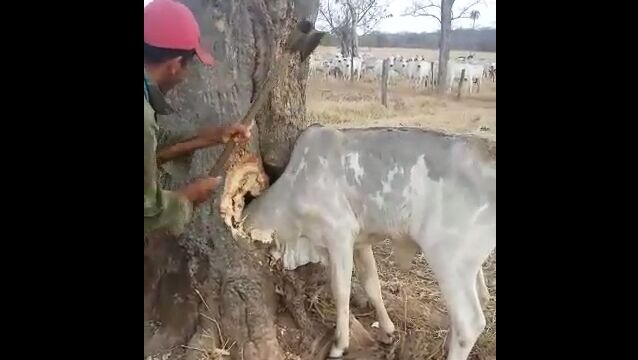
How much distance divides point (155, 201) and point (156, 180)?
4cm

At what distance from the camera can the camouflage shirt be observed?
166cm

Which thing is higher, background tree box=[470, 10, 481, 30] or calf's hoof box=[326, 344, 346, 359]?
background tree box=[470, 10, 481, 30]

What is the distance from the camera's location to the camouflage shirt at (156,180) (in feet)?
5.46

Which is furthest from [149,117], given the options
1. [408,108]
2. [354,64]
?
[408,108]

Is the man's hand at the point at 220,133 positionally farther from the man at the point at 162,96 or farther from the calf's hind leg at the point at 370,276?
the calf's hind leg at the point at 370,276

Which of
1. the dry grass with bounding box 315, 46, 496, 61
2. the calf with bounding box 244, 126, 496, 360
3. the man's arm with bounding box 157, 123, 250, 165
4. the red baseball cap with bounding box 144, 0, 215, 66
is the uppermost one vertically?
the red baseball cap with bounding box 144, 0, 215, 66

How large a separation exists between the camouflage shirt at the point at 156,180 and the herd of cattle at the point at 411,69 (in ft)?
1.07

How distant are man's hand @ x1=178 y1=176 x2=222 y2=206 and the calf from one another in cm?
12

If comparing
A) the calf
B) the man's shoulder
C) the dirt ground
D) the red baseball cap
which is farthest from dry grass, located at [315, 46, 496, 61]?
the man's shoulder

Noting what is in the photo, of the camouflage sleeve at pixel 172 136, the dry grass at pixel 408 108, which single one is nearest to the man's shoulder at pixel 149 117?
the camouflage sleeve at pixel 172 136

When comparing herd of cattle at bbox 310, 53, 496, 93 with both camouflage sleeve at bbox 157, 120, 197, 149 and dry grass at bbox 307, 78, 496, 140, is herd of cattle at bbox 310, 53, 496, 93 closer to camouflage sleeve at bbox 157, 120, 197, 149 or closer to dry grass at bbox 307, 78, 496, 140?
dry grass at bbox 307, 78, 496, 140

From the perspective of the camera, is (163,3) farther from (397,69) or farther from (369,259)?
(369,259)

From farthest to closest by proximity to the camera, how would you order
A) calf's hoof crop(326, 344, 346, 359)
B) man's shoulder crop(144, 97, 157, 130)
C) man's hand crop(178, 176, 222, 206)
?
calf's hoof crop(326, 344, 346, 359) < man's hand crop(178, 176, 222, 206) < man's shoulder crop(144, 97, 157, 130)
